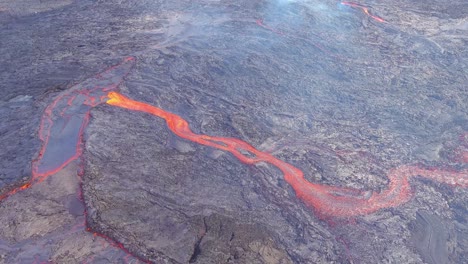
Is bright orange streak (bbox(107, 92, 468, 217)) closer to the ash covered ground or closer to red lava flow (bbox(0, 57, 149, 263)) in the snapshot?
the ash covered ground

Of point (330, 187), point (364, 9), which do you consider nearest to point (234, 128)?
point (330, 187)

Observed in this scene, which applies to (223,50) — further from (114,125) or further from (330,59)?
(114,125)

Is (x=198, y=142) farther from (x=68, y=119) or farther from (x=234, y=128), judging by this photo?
(x=68, y=119)

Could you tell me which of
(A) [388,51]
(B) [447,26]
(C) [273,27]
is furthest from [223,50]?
(B) [447,26]

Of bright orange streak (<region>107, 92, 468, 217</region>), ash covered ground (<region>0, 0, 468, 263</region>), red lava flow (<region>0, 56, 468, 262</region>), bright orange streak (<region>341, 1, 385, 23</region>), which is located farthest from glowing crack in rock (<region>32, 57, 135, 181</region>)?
bright orange streak (<region>341, 1, 385, 23</region>)

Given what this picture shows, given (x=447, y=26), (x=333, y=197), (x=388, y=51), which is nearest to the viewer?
(x=333, y=197)

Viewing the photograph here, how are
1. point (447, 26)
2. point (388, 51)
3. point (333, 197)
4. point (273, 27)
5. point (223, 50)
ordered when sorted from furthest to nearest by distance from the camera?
point (447, 26) → point (273, 27) → point (388, 51) → point (223, 50) → point (333, 197)

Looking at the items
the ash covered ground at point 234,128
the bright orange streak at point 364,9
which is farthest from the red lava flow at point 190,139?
the bright orange streak at point 364,9
